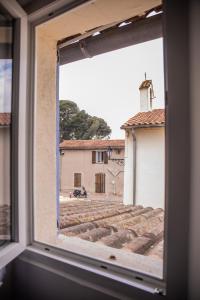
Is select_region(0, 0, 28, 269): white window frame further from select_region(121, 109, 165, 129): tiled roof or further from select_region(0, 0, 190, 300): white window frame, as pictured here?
select_region(121, 109, 165, 129): tiled roof

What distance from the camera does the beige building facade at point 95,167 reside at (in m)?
5.00

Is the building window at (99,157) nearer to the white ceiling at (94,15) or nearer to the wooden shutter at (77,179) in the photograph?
the wooden shutter at (77,179)

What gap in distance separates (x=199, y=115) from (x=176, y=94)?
106mm

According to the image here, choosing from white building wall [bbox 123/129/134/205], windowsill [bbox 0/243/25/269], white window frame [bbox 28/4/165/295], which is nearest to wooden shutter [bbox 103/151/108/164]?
white building wall [bbox 123/129/134/205]

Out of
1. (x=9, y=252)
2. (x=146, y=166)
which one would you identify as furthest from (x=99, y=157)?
(x=9, y=252)

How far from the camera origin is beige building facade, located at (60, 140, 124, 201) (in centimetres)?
500

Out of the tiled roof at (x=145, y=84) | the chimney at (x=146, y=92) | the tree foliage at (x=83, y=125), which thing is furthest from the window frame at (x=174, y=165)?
the tree foliage at (x=83, y=125)

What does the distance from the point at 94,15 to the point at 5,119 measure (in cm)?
78

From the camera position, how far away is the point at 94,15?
1.41m

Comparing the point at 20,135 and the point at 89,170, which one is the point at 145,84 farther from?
the point at 89,170

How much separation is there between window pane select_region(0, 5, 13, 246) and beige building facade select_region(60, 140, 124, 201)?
3.21m

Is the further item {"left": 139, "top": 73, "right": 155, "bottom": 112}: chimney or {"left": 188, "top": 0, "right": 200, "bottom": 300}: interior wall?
{"left": 139, "top": 73, "right": 155, "bottom": 112}: chimney

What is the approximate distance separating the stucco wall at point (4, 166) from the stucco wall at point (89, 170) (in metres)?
3.35

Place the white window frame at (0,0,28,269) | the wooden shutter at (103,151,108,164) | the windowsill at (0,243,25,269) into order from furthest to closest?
the wooden shutter at (103,151,108,164), the white window frame at (0,0,28,269), the windowsill at (0,243,25,269)
